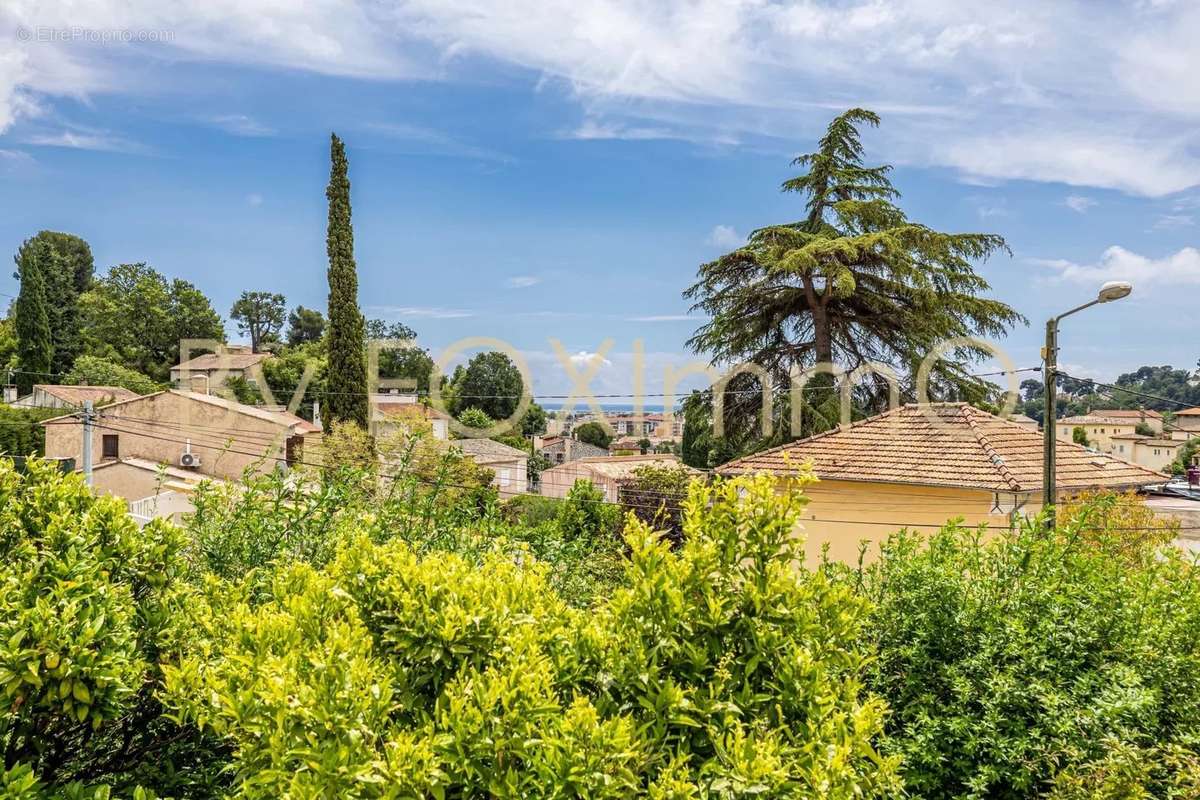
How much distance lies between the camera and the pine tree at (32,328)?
41.0 meters

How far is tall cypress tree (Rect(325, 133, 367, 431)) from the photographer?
940 inches

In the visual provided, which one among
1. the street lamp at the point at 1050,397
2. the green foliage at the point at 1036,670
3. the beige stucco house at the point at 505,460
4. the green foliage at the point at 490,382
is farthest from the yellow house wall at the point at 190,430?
the green foliage at the point at 490,382

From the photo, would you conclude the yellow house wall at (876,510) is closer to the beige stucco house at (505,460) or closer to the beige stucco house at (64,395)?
the beige stucco house at (505,460)

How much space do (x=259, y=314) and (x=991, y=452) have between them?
6715 centimetres

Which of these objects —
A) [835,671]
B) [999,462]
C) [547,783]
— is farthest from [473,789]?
[999,462]

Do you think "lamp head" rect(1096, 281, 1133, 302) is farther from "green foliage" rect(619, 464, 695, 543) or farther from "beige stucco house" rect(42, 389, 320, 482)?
"beige stucco house" rect(42, 389, 320, 482)

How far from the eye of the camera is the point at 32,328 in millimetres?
41562

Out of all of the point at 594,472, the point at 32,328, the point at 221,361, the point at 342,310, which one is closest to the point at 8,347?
the point at 32,328

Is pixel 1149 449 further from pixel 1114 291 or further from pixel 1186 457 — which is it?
pixel 1114 291

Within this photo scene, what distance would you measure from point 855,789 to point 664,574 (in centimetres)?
79

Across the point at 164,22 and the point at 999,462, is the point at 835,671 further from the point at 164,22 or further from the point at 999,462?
the point at 164,22

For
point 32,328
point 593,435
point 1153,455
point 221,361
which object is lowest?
point 1153,455

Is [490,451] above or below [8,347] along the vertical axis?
below

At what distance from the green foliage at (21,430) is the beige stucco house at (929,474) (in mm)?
29050
